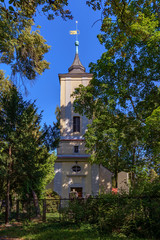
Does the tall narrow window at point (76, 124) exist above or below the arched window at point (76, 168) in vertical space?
above

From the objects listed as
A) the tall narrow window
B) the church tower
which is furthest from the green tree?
the tall narrow window

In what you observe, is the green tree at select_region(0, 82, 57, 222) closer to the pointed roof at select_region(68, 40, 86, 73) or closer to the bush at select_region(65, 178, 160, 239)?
the bush at select_region(65, 178, 160, 239)

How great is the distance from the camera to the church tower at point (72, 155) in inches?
1019

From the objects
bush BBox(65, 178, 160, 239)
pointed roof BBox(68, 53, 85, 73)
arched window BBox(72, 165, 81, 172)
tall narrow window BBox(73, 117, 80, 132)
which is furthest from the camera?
pointed roof BBox(68, 53, 85, 73)

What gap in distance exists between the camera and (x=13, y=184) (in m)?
14.5

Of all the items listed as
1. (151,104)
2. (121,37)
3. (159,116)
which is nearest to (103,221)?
(121,37)

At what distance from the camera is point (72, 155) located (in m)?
26.6

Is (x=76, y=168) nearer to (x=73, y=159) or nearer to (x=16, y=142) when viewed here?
(x=73, y=159)

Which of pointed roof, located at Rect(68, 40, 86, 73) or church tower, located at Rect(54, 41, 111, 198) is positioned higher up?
pointed roof, located at Rect(68, 40, 86, 73)

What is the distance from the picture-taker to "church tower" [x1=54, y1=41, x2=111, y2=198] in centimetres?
2589

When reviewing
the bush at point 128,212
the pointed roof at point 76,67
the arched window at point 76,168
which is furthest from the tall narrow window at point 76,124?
the bush at point 128,212

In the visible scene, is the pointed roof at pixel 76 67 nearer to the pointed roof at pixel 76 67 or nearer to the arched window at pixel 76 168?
the pointed roof at pixel 76 67

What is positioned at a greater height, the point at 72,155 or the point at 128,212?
the point at 72,155

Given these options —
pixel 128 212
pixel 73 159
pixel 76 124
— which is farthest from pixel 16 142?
pixel 76 124
